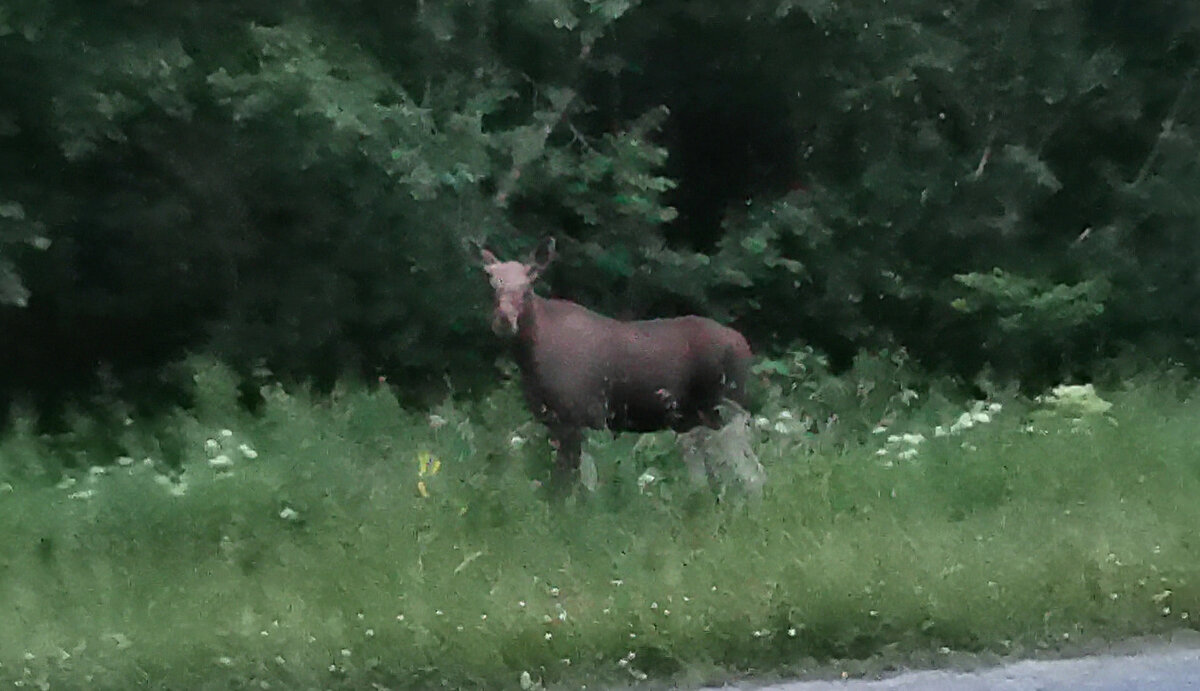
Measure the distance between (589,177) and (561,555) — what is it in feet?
26.3

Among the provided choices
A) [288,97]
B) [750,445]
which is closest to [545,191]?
[288,97]

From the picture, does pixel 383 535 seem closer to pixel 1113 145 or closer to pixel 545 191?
pixel 545 191

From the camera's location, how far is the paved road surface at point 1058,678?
5.30 m

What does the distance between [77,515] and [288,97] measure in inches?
211

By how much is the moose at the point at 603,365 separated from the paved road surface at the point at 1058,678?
10.7 feet

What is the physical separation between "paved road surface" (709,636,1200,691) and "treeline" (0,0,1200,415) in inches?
321

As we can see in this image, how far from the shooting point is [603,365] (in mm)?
8695

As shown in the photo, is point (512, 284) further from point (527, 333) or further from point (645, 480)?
point (645, 480)

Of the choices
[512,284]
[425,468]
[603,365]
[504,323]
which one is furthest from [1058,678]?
[425,468]

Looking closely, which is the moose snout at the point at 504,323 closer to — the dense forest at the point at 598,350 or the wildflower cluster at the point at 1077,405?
the dense forest at the point at 598,350

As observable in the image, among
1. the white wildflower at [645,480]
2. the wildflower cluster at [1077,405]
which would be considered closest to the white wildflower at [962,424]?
the wildflower cluster at [1077,405]

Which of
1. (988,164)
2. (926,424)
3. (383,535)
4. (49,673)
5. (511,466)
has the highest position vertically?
(988,164)

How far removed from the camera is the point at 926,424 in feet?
34.9

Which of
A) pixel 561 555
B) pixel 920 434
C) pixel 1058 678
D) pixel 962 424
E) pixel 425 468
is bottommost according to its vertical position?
pixel 1058 678
